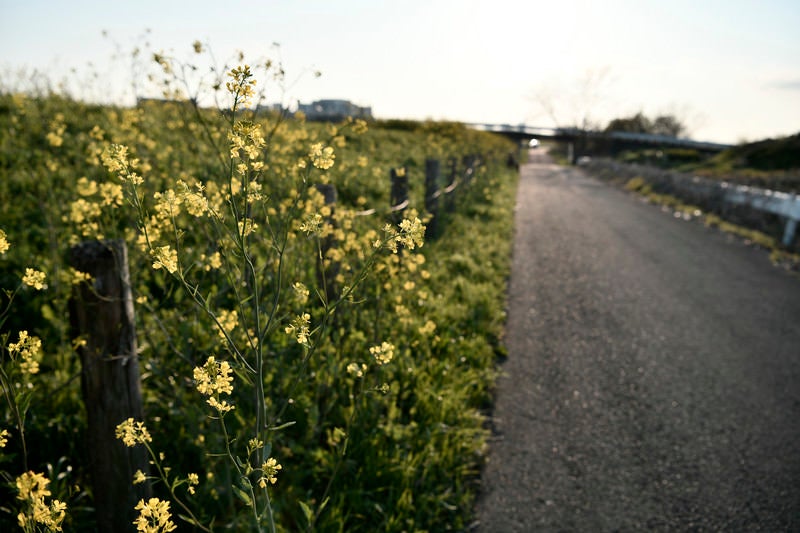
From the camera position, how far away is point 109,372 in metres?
2.47

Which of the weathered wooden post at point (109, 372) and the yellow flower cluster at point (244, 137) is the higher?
the yellow flower cluster at point (244, 137)

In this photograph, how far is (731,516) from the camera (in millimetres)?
3191

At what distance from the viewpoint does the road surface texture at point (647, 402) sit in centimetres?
326

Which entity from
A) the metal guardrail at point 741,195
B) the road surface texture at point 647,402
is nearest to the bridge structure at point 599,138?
the metal guardrail at point 741,195

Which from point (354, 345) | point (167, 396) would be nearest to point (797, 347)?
point (354, 345)

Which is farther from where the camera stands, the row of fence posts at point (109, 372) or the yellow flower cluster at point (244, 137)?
the row of fence posts at point (109, 372)

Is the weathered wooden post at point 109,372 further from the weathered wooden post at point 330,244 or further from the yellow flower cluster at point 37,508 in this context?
the weathered wooden post at point 330,244

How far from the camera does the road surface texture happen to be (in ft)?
10.7

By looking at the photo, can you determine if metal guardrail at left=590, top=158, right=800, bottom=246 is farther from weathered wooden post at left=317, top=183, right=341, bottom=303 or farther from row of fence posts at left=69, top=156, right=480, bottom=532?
row of fence posts at left=69, top=156, right=480, bottom=532

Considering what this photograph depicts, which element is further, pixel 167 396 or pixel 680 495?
pixel 167 396

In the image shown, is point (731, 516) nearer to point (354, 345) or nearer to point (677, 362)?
point (677, 362)

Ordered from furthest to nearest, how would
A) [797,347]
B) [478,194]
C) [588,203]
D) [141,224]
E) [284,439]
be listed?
1. [588,203]
2. [478,194]
3. [797,347]
4. [284,439]
5. [141,224]

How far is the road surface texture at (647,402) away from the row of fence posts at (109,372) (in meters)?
1.89

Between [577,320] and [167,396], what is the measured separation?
4395mm
